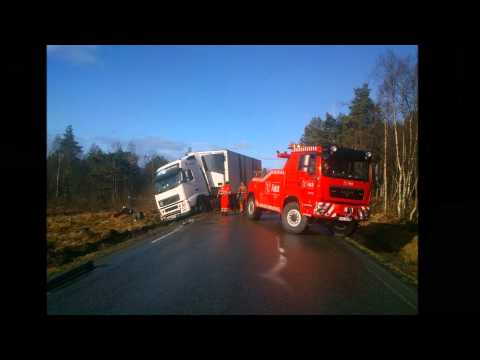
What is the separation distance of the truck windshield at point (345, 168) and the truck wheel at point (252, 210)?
5.04 meters

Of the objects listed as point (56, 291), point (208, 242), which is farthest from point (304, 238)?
point (56, 291)

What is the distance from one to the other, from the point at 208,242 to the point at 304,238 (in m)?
2.79

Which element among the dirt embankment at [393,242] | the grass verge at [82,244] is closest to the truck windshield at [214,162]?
the grass verge at [82,244]

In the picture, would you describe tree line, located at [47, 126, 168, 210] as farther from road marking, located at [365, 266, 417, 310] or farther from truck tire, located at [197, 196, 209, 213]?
road marking, located at [365, 266, 417, 310]

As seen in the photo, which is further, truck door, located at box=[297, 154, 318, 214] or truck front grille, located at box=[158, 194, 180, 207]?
truck front grille, located at box=[158, 194, 180, 207]

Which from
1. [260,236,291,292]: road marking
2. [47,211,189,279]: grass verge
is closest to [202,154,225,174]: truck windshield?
[47,211,189,279]: grass verge

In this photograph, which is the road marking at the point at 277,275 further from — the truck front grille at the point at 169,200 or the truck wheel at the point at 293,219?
the truck front grille at the point at 169,200

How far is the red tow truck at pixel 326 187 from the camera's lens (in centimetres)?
964

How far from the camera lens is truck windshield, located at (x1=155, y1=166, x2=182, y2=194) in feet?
58.1

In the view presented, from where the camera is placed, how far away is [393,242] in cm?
1030
